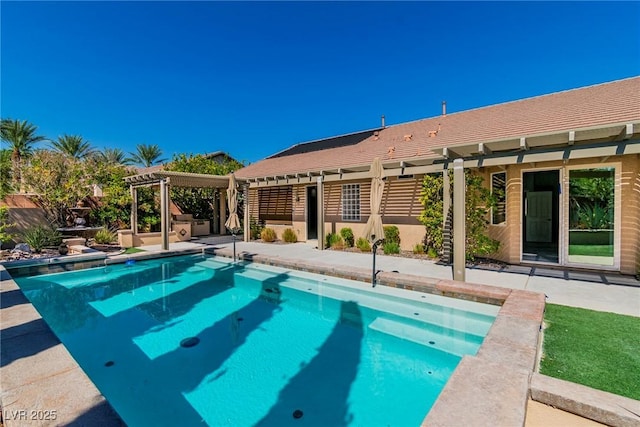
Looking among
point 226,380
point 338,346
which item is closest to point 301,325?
point 338,346

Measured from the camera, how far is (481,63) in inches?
666

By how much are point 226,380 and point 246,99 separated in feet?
80.0

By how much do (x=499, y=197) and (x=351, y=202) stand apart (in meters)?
6.19

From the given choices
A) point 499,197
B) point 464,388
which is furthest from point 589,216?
point 464,388

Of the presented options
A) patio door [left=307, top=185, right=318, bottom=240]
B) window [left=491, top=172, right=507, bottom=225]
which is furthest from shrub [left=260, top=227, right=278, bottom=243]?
window [left=491, top=172, right=507, bottom=225]

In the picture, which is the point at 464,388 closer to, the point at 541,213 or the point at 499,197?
the point at 499,197

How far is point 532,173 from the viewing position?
1060cm

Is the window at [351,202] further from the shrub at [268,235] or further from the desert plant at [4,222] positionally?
the desert plant at [4,222]

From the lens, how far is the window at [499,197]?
9.50 meters

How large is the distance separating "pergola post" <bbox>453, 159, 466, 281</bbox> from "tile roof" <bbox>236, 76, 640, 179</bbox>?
791 millimetres

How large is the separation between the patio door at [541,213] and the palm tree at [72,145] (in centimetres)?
3339

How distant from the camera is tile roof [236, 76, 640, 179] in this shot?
8.88m

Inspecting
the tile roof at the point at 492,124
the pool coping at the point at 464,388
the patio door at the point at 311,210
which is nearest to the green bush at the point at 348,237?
the tile roof at the point at 492,124

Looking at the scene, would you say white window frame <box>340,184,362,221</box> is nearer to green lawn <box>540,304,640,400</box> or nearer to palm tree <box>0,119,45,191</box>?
green lawn <box>540,304,640,400</box>
